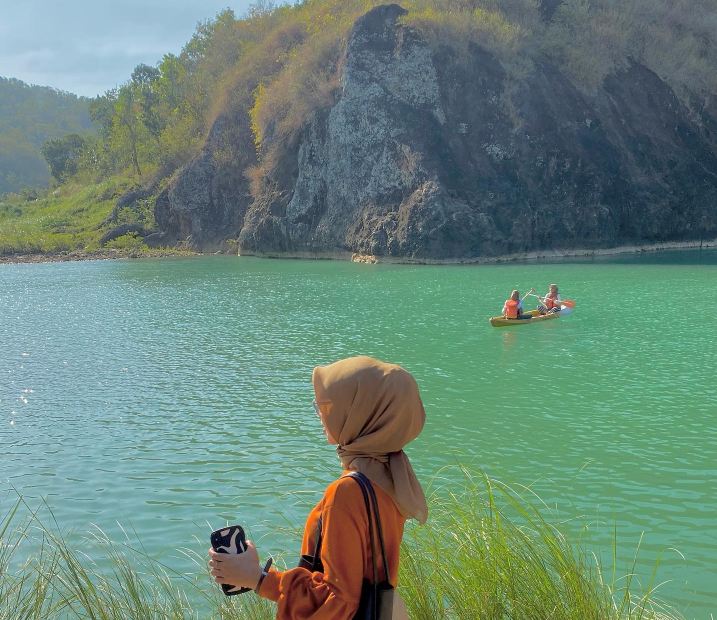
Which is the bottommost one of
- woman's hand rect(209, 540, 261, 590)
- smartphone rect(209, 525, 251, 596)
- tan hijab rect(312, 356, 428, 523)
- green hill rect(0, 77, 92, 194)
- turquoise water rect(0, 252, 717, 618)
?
turquoise water rect(0, 252, 717, 618)

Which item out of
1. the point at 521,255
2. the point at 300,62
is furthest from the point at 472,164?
the point at 300,62

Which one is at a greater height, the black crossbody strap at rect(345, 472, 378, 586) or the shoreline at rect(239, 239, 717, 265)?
the shoreline at rect(239, 239, 717, 265)

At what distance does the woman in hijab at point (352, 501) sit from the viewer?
2.30 metres

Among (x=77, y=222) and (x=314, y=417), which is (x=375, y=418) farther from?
(x=77, y=222)

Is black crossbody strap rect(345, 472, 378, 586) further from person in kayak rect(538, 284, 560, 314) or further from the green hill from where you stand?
the green hill

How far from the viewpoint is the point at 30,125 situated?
491 ft

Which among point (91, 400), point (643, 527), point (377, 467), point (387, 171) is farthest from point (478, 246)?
point (377, 467)

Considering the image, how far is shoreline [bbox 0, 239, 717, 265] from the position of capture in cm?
4184

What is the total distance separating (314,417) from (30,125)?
161731mm

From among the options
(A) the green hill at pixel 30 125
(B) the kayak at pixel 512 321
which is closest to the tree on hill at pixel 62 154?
(A) the green hill at pixel 30 125

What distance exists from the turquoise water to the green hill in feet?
401

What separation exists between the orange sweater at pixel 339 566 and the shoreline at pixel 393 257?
39070 mm

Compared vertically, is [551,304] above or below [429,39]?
below

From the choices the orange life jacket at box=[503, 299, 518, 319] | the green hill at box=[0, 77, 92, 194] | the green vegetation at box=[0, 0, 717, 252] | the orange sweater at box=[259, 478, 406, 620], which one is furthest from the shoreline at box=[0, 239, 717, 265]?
the green hill at box=[0, 77, 92, 194]
